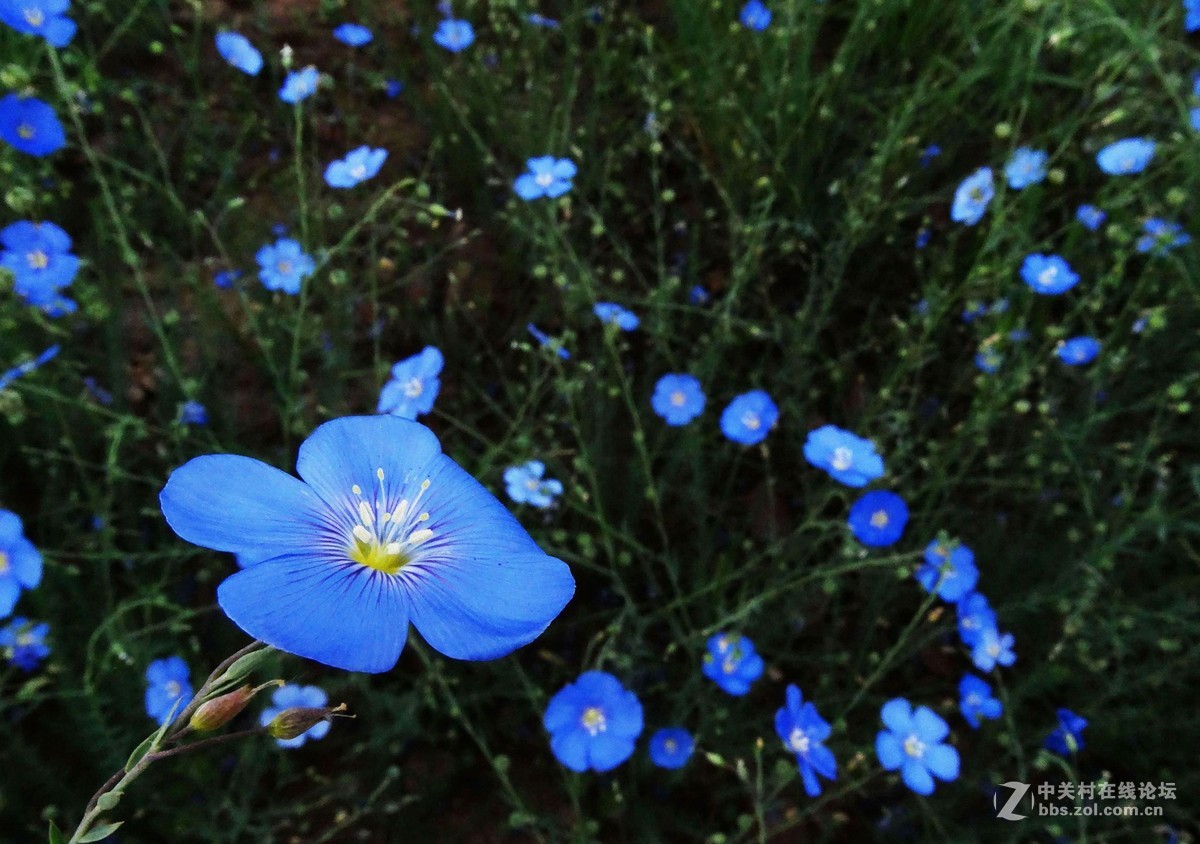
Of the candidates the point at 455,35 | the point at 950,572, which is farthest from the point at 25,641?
the point at 455,35

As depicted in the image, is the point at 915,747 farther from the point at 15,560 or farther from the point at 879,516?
the point at 15,560

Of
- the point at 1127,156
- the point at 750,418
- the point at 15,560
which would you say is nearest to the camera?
the point at 15,560

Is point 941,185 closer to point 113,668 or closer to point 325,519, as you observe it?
point 325,519

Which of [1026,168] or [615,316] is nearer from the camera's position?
[615,316]

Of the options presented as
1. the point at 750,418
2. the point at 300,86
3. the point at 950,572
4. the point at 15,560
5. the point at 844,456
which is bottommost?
the point at 15,560

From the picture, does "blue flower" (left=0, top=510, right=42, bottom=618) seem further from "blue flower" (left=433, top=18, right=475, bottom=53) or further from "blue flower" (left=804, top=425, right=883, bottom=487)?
"blue flower" (left=433, top=18, right=475, bottom=53)

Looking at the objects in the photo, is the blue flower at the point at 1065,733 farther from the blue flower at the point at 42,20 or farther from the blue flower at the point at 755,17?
the blue flower at the point at 42,20
